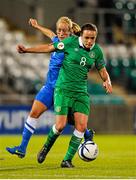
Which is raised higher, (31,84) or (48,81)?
(48,81)

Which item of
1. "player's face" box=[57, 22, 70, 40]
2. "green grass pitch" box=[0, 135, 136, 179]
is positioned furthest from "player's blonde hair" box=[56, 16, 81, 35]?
"green grass pitch" box=[0, 135, 136, 179]

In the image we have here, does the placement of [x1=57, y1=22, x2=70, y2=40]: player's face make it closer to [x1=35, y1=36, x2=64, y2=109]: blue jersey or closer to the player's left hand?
[x1=35, y1=36, x2=64, y2=109]: blue jersey

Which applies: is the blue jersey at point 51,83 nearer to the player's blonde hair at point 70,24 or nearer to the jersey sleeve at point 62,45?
the player's blonde hair at point 70,24

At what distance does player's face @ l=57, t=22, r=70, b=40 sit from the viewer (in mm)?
11055

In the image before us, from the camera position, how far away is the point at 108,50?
92.1ft

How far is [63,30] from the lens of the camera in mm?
11133

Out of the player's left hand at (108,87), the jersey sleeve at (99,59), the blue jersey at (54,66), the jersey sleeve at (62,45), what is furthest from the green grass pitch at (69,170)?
the jersey sleeve at (62,45)

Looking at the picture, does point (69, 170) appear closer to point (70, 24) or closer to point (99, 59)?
point (99, 59)

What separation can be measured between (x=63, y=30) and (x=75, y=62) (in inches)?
28.7

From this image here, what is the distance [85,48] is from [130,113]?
13402 mm

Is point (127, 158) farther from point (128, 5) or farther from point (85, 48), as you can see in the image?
point (128, 5)

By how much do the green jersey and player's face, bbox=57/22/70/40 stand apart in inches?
18.7

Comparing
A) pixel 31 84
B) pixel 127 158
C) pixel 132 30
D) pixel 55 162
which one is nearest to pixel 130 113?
pixel 31 84

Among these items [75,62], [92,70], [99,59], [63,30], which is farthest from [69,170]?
[92,70]
